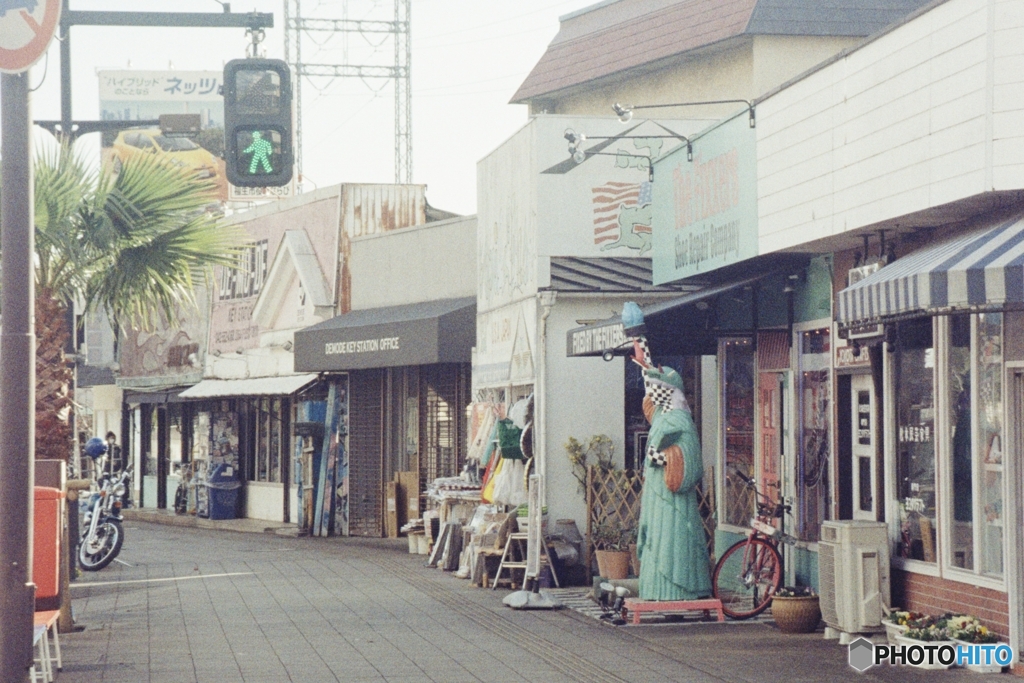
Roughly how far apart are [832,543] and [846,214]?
8.74 ft

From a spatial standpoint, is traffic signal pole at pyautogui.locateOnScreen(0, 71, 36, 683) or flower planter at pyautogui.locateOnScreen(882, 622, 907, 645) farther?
flower planter at pyautogui.locateOnScreen(882, 622, 907, 645)

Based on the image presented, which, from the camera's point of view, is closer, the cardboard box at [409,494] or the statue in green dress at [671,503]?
the statue in green dress at [671,503]

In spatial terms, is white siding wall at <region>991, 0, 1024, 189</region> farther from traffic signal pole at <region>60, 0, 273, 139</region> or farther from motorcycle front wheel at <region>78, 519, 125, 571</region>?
motorcycle front wheel at <region>78, 519, 125, 571</region>

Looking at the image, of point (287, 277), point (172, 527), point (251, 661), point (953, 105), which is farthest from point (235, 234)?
point (172, 527)

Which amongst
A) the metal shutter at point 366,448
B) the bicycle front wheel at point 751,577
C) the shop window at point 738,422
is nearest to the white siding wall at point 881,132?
the bicycle front wheel at point 751,577

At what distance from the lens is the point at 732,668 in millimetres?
11156

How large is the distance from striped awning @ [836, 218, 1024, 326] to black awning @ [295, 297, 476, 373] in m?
12.0

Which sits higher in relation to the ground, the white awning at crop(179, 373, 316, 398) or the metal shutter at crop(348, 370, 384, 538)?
the white awning at crop(179, 373, 316, 398)

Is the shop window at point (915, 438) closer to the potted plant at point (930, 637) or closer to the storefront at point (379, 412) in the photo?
the potted plant at point (930, 637)

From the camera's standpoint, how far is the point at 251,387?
2964 centimetres

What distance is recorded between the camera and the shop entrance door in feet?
43.5

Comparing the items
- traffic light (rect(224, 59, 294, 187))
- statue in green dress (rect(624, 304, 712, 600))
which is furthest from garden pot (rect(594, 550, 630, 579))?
traffic light (rect(224, 59, 294, 187))

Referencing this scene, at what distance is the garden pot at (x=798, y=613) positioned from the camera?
510 inches

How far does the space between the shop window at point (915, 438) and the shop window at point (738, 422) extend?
357cm
